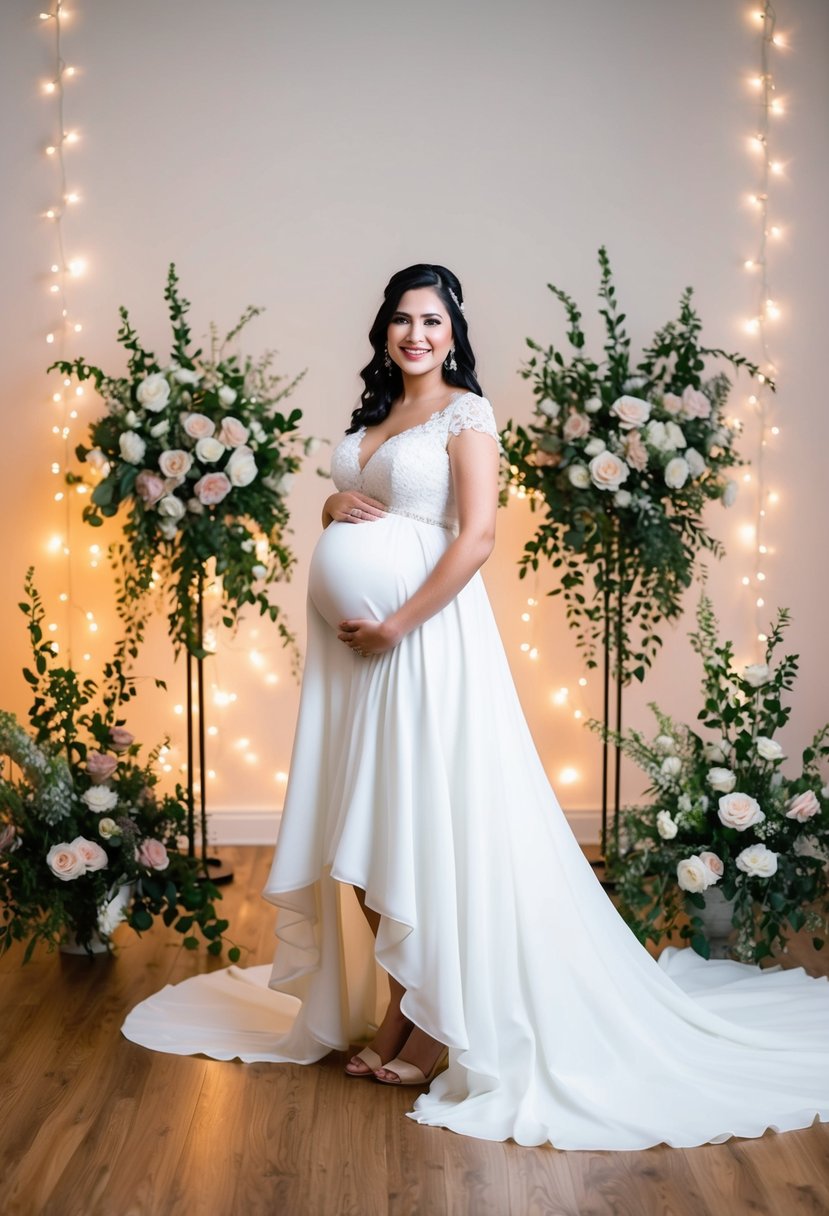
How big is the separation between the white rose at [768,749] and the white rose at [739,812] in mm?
141

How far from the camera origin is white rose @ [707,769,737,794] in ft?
11.0

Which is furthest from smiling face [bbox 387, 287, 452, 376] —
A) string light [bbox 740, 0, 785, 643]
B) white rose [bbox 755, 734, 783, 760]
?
string light [bbox 740, 0, 785, 643]

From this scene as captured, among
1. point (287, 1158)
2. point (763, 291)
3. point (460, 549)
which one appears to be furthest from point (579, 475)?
point (287, 1158)

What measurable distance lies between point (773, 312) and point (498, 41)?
146 centimetres

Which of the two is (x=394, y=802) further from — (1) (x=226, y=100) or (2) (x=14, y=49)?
(2) (x=14, y=49)

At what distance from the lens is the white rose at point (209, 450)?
3775 millimetres

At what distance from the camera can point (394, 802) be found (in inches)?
103

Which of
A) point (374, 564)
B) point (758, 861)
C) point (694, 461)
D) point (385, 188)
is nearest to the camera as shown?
point (374, 564)

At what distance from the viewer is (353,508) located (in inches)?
111

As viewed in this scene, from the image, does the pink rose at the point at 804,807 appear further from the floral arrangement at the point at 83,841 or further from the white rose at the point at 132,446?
the white rose at the point at 132,446

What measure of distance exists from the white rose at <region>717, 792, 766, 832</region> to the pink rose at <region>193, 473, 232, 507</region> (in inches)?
69.3

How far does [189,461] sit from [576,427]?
1256 mm

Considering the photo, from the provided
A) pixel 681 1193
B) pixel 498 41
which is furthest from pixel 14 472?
pixel 681 1193

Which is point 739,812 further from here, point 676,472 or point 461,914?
point 676,472
